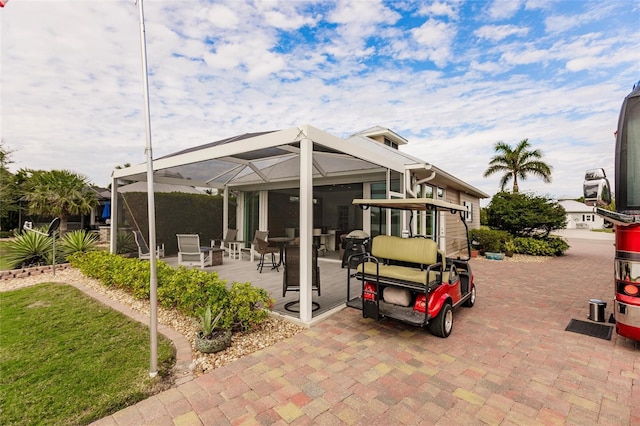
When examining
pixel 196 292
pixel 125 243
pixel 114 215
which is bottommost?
pixel 196 292

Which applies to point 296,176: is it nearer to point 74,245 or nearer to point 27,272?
point 74,245

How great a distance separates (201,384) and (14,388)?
1.54 metres

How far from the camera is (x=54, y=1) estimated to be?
3.03 m

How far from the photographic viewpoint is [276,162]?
25.4 ft

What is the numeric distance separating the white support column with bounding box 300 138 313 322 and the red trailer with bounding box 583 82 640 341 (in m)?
3.13

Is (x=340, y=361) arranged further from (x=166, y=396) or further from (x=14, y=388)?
(x=14, y=388)

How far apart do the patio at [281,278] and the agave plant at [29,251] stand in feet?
9.93

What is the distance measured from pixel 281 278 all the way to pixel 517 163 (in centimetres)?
2283

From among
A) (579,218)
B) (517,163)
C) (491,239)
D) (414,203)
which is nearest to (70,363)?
(414,203)

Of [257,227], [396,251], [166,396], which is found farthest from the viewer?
[257,227]

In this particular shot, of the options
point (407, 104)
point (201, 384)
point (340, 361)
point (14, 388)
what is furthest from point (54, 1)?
point (407, 104)

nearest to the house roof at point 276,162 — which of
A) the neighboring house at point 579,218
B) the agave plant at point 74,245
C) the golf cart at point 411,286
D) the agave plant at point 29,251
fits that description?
the golf cart at point 411,286

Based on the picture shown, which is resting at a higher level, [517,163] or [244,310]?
[517,163]

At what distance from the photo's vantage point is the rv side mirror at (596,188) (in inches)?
116
